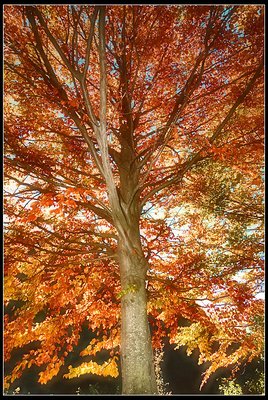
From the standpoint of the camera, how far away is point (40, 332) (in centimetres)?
605

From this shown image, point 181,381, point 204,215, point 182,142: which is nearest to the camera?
point 204,215

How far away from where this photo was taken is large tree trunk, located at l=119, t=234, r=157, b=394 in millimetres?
3528

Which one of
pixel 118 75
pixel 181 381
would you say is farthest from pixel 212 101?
pixel 181 381

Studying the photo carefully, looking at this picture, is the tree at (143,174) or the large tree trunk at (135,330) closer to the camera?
the large tree trunk at (135,330)

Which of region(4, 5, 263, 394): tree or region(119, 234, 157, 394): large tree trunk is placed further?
region(4, 5, 263, 394): tree

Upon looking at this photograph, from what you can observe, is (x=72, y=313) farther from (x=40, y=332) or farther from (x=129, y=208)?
(x=129, y=208)

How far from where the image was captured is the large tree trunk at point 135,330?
353 cm

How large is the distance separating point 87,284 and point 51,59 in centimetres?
562

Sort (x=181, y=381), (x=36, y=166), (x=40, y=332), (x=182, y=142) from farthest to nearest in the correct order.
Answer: (x=181, y=381) < (x=182, y=142) < (x=40, y=332) < (x=36, y=166)

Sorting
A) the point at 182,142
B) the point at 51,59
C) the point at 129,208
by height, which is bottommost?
the point at 129,208

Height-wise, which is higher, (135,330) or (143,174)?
(143,174)

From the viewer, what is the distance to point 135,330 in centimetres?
382

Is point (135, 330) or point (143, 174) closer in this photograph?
point (135, 330)

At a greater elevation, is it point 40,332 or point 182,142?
point 182,142
